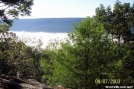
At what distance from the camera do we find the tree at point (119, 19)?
93.8 feet

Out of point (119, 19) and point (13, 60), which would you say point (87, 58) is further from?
point (119, 19)

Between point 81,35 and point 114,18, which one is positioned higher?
point 114,18

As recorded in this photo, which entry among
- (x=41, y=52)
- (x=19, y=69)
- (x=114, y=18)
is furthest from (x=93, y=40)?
(x=41, y=52)

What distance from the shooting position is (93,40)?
14805 mm

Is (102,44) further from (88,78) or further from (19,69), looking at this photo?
(19,69)

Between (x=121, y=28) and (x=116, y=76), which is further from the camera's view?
(x=121, y=28)

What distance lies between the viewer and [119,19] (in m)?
29.0

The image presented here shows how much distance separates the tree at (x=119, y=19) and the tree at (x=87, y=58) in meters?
13.9

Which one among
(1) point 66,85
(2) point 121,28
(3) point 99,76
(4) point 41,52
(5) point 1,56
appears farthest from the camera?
(4) point 41,52

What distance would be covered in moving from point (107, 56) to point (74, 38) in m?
2.79
